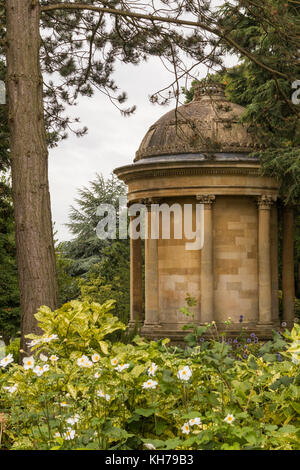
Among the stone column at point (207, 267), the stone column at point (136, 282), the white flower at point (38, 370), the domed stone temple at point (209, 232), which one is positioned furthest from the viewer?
the stone column at point (136, 282)

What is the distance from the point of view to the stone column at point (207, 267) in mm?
19875

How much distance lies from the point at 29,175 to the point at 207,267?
1094 centimetres

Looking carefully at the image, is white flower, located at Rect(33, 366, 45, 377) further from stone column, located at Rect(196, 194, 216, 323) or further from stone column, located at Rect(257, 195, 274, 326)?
stone column, located at Rect(257, 195, 274, 326)

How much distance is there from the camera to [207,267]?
65.5ft

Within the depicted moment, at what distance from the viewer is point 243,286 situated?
67.0 ft

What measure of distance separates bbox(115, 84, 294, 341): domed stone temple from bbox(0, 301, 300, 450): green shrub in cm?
1426

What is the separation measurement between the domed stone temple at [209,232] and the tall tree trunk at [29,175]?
10.3m

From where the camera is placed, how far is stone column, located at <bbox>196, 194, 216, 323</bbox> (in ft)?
65.2

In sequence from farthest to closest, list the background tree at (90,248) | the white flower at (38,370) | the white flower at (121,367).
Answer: the background tree at (90,248)
the white flower at (38,370)
the white flower at (121,367)

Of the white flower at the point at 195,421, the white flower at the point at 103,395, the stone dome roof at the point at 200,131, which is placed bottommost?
the white flower at the point at 195,421

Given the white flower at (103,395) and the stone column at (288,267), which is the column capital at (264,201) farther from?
the white flower at (103,395)

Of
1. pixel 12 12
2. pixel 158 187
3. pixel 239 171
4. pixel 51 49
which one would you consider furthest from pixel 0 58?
pixel 12 12

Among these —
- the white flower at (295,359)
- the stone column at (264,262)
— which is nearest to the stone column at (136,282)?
the stone column at (264,262)

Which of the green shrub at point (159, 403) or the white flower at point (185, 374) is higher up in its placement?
the white flower at point (185, 374)
